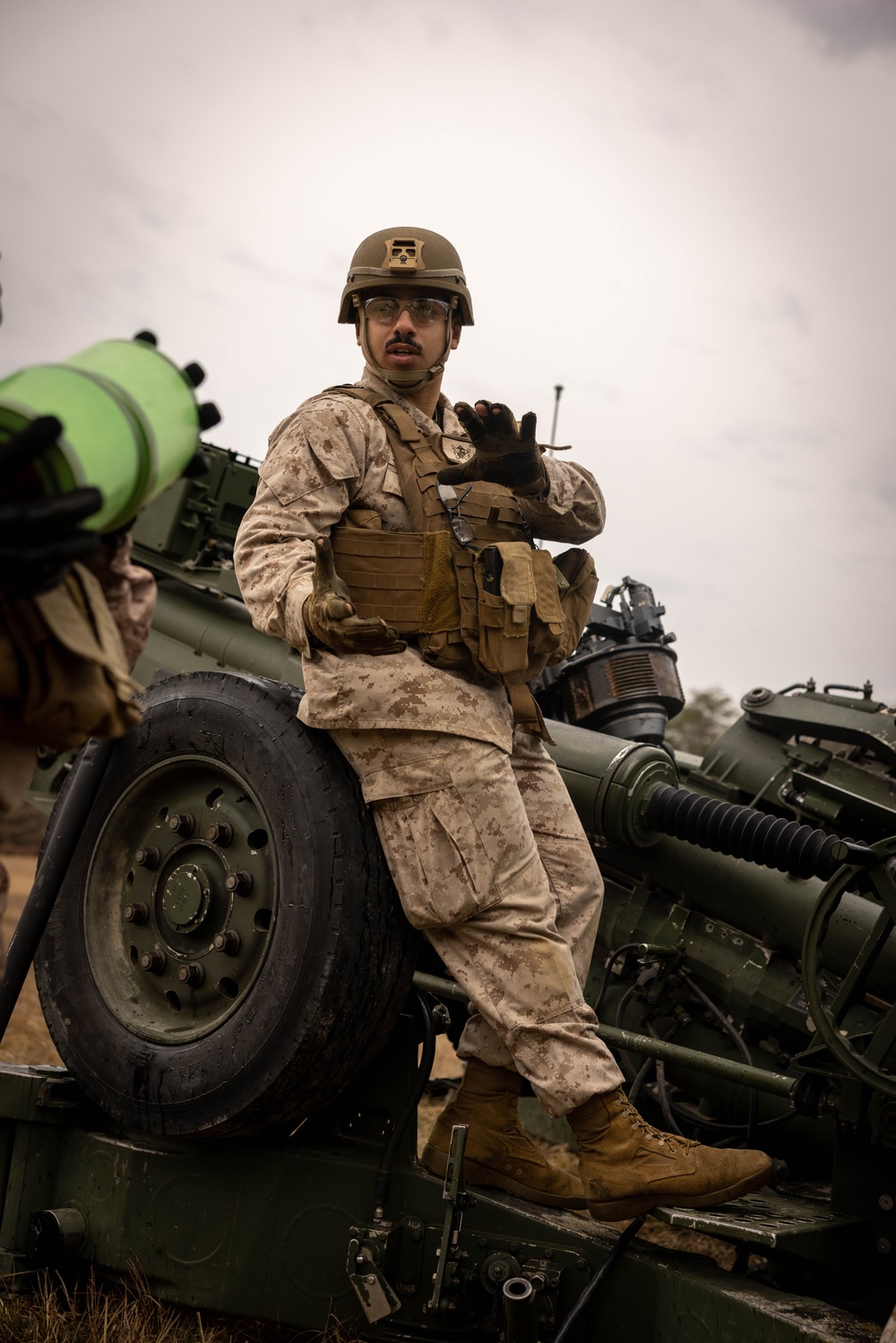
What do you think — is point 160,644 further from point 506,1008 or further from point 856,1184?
point 856,1184

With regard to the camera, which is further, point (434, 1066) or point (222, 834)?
point (434, 1066)

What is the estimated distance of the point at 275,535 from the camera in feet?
10.2

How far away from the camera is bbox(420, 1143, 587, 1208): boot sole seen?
3.19m

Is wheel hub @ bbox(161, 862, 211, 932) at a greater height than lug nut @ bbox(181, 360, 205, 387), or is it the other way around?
lug nut @ bbox(181, 360, 205, 387)

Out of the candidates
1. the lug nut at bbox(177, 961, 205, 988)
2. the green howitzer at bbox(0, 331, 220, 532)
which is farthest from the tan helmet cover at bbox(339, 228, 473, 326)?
the lug nut at bbox(177, 961, 205, 988)

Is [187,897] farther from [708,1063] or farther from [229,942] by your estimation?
[708,1063]

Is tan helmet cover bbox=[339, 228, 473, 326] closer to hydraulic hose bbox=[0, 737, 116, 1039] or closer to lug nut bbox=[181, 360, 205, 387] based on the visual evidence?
hydraulic hose bbox=[0, 737, 116, 1039]

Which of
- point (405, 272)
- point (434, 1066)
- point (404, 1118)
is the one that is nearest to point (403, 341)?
point (405, 272)

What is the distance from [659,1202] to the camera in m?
2.98

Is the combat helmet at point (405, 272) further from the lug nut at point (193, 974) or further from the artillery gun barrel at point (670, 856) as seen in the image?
the lug nut at point (193, 974)

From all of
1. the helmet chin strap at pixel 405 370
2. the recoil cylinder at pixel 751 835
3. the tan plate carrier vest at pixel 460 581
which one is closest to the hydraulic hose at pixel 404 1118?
the tan plate carrier vest at pixel 460 581

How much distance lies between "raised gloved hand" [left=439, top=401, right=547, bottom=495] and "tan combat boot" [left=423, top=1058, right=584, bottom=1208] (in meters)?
1.41

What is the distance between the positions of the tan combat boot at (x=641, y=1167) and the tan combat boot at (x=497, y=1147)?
0.20 meters

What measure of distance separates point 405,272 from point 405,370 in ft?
0.79
